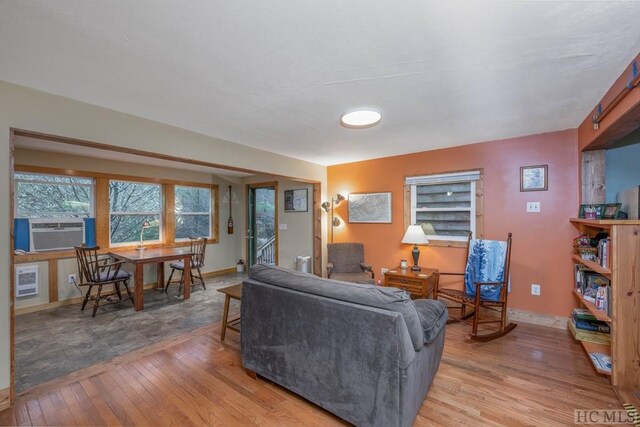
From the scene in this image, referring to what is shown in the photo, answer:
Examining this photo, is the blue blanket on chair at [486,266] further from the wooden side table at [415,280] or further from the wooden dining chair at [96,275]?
the wooden dining chair at [96,275]

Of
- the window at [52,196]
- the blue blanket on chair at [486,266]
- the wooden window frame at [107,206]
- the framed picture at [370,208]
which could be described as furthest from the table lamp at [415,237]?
the window at [52,196]

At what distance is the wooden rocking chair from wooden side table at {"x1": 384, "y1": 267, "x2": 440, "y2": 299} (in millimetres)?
172

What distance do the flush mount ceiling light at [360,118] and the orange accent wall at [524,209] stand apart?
1.68 meters

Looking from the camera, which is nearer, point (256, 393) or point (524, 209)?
point (256, 393)

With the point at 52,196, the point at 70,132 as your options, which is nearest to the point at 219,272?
the point at 52,196

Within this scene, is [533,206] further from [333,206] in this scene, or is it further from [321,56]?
[321,56]

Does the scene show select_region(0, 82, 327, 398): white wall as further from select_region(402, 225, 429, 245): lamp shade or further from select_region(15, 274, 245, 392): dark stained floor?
select_region(402, 225, 429, 245): lamp shade

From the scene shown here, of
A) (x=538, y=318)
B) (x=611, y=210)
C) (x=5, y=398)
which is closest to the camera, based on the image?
(x=5, y=398)

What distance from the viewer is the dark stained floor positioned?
2421 mm

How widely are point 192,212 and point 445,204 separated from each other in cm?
483

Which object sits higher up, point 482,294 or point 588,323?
point 482,294

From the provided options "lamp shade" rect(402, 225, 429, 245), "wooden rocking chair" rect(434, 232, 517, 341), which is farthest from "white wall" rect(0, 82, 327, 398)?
"wooden rocking chair" rect(434, 232, 517, 341)

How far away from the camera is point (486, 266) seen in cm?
317

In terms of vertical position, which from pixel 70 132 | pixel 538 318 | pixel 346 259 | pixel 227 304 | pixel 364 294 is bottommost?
pixel 538 318
